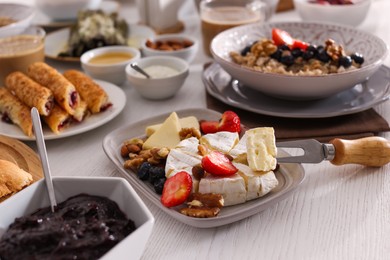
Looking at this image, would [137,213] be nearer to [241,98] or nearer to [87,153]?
[87,153]

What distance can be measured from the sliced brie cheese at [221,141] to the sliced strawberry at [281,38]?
51 cm

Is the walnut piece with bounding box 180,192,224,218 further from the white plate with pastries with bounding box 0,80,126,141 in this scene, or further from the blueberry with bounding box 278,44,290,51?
the blueberry with bounding box 278,44,290,51

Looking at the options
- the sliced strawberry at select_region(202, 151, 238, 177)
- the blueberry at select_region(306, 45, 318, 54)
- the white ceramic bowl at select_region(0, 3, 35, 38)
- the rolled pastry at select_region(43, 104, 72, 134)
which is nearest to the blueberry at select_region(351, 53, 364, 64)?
the blueberry at select_region(306, 45, 318, 54)

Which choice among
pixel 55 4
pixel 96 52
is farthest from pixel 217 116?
pixel 55 4

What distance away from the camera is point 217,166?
106 cm

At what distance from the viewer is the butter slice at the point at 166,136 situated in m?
1.29

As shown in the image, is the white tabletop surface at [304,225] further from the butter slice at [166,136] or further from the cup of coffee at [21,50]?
the cup of coffee at [21,50]

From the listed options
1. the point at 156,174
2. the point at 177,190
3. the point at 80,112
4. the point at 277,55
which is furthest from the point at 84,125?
the point at 277,55

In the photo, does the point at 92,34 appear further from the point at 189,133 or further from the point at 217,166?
the point at 217,166

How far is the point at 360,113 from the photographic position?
1453 millimetres

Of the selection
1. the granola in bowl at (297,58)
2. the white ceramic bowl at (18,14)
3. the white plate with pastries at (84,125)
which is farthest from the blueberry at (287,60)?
the white ceramic bowl at (18,14)

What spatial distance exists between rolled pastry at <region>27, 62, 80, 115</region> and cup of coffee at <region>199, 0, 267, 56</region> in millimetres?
665

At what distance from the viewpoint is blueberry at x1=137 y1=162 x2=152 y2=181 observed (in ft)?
3.83

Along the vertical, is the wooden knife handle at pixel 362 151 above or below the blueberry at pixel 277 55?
below
